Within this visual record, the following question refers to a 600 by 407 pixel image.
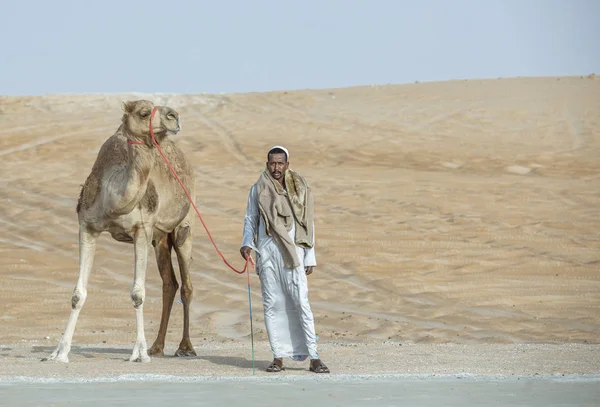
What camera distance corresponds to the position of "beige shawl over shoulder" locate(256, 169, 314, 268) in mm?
8969

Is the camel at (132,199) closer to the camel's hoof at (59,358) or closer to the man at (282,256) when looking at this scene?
the camel's hoof at (59,358)

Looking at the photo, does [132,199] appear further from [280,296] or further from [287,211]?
[280,296]

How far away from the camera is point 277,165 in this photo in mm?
9109

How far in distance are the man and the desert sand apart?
0.96 ft

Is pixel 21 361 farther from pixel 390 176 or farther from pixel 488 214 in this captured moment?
pixel 390 176

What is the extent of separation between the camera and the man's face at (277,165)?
9102 millimetres

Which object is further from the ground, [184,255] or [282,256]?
[184,255]

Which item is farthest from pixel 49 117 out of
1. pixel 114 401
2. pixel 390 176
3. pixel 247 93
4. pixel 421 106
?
pixel 114 401

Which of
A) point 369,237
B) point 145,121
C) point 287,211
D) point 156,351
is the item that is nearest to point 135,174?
point 145,121

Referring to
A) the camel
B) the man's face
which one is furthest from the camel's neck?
the man's face

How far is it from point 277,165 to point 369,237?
9.64 metres

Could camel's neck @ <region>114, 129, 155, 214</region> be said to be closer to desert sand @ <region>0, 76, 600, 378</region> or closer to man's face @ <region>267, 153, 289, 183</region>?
man's face @ <region>267, 153, 289, 183</region>

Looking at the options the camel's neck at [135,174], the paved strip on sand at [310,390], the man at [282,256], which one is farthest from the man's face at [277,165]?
the paved strip on sand at [310,390]

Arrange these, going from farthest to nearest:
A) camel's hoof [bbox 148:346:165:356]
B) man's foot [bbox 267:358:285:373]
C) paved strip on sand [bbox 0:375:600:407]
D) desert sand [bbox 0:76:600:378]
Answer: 1. desert sand [bbox 0:76:600:378]
2. camel's hoof [bbox 148:346:165:356]
3. man's foot [bbox 267:358:285:373]
4. paved strip on sand [bbox 0:375:600:407]
